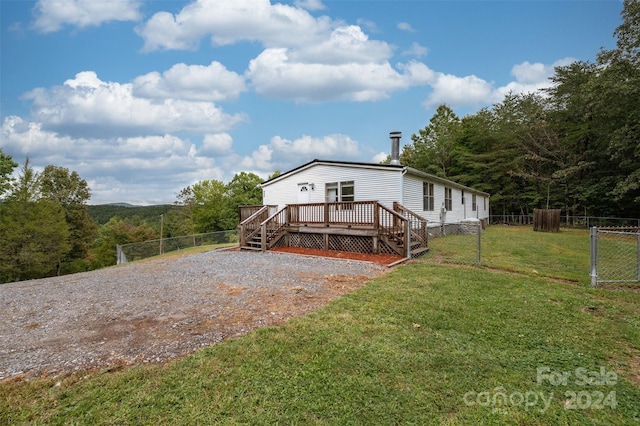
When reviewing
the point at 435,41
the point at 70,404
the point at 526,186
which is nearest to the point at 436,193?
the point at 435,41

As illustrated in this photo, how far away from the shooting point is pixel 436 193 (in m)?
15.5

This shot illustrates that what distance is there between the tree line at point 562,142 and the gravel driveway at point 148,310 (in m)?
22.0

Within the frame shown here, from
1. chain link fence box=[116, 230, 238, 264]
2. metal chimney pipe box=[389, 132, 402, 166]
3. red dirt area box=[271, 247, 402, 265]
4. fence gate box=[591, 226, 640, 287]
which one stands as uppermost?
metal chimney pipe box=[389, 132, 402, 166]

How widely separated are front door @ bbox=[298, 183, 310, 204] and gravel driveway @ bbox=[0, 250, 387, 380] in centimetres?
636

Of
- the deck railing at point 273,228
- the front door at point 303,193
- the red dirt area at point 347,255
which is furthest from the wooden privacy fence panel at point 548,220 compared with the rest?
the deck railing at point 273,228

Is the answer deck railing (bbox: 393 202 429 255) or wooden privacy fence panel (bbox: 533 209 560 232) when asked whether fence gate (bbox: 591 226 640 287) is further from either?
wooden privacy fence panel (bbox: 533 209 560 232)

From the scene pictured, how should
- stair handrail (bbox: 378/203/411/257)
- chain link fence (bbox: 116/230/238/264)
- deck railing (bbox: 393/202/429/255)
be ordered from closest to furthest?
stair handrail (bbox: 378/203/411/257)
deck railing (bbox: 393/202/429/255)
chain link fence (bbox: 116/230/238/264)

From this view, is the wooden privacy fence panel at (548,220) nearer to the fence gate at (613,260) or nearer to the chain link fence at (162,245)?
the fence gate at (613,260)

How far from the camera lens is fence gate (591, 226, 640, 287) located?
5.63 meters

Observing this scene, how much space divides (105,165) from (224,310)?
25.4 m

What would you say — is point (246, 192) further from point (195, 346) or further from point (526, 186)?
point (195, 346)

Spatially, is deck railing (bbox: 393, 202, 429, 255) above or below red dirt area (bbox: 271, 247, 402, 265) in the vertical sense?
above

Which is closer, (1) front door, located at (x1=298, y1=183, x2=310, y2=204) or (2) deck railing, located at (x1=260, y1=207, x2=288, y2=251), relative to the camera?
(2) deck railing, located at (x1=260, y1=207, x2=288, y2=251)

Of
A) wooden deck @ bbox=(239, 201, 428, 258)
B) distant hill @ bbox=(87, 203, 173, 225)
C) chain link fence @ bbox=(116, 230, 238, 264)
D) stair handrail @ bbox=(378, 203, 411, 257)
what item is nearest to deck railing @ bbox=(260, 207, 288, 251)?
wooden deck @ bbox=(239, 201, 428, 258)
